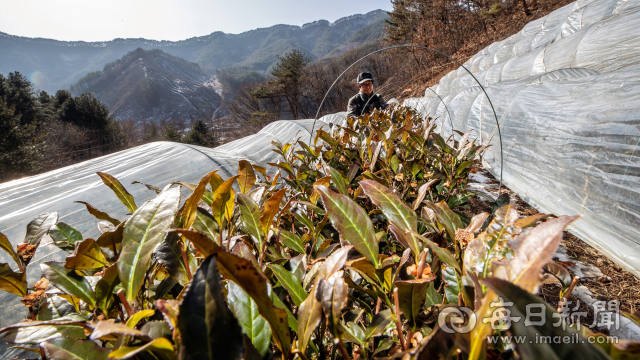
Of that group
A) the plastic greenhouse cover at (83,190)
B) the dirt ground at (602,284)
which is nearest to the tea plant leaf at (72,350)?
the plastic greenhouse cover at (83,190)

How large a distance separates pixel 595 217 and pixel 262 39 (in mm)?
142864

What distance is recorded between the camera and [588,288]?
1827 millimetres

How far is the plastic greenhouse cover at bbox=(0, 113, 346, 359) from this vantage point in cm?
142

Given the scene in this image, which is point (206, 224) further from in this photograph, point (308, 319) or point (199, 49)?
point (199, 49)

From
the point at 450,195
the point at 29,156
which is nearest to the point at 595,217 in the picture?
the point at 450,195

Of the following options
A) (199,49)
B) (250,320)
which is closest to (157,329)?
(250,320)

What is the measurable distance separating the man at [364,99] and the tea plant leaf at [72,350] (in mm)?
4612

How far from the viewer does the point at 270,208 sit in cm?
66

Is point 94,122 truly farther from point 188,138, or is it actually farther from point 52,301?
point 52,301

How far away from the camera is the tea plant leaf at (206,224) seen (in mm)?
691

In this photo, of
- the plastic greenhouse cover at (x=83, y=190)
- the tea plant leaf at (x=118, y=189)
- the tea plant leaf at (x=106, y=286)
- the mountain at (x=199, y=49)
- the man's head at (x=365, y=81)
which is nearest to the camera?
the tea plant leaf at (x=106, y=286)

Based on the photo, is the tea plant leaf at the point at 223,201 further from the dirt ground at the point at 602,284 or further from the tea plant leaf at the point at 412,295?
the dirt ground at the point at 602,284

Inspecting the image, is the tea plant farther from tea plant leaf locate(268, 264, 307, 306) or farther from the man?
the man

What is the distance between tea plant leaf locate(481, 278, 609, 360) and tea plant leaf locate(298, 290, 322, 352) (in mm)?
237
